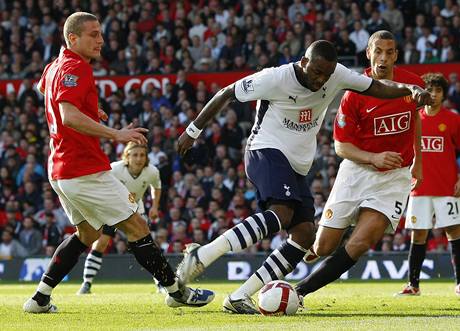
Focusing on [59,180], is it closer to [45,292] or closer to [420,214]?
[45,292]

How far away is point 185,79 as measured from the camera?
23.2 meters

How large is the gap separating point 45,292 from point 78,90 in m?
1.95

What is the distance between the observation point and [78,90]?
8.79m

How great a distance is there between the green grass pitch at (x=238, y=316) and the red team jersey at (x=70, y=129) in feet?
4.32

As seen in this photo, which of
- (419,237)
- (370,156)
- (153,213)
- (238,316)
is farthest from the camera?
(153,213)

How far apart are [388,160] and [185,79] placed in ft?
46.9

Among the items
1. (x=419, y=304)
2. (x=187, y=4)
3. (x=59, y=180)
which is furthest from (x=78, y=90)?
(x=187, y=4)

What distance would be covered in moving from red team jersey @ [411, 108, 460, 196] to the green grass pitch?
1521 millimetres

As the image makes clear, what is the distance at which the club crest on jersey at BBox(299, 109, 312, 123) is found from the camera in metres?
8.99

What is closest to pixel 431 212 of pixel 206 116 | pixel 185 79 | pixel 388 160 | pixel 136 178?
pixel 388 160

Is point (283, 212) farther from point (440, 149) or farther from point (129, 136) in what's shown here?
point (440, 149)

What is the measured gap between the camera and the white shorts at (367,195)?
9609 millimetres

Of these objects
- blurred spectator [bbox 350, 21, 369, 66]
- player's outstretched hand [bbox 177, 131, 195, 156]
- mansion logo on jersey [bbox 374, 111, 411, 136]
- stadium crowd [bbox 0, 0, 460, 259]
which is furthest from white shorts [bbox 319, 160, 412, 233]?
blurred spectator [bbox 350, 21, 369, 66]

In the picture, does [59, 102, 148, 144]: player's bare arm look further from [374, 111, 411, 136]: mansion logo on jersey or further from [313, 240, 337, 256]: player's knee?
[374, 111, 411, 136]: mansion logo on jersey
